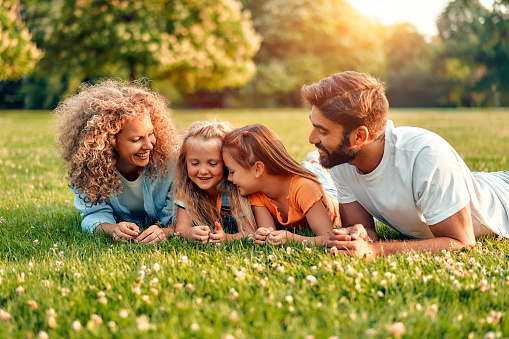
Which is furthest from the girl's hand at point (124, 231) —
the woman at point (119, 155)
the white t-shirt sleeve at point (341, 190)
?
the white t-shirt sleeve at point (341, 190)

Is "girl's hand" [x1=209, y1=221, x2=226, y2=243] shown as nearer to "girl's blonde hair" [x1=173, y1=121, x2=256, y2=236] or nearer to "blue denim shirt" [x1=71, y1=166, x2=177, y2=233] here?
"girl's blonde hair" [x1=173, y1=121, x2=256, y2=236]

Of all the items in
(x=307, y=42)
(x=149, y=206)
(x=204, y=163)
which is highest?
(x=307, y=42)

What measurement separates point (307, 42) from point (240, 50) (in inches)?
871

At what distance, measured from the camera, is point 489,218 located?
179 inches

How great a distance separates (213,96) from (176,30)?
29927mm

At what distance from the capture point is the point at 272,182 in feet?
17.3

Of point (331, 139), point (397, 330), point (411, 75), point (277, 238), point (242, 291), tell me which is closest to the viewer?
point (397, 330)

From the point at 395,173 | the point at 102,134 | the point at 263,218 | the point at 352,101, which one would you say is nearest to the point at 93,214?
the point at 102,134

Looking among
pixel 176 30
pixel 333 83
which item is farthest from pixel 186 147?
pixel 176 30

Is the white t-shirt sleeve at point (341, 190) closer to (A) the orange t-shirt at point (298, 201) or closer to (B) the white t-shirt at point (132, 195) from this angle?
(A) the orange t-shirt at point (298, 201)

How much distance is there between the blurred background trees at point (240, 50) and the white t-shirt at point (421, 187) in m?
6.95

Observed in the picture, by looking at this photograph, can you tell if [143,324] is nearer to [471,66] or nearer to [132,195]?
[132,195]

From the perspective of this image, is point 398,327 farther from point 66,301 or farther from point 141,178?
point 141,178

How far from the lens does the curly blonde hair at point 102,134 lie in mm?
5078
